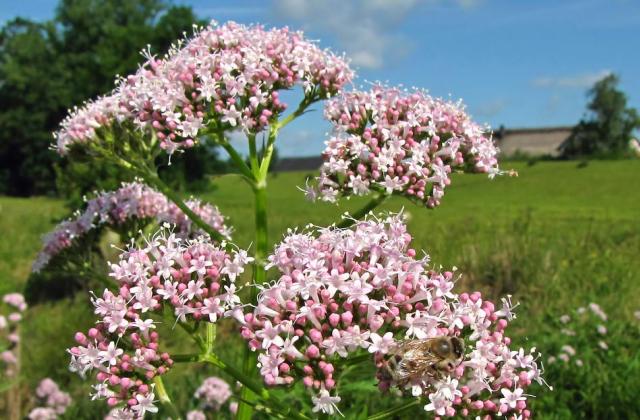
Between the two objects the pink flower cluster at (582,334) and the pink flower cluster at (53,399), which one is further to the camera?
the pink flower cluster at (582,334)

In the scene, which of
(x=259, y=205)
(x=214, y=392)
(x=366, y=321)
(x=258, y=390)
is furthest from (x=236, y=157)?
(x=214, y=392)

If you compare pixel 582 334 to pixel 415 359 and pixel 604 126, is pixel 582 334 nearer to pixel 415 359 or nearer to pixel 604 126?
pixel 415 359

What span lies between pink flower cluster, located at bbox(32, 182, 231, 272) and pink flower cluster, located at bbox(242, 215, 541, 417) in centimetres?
215

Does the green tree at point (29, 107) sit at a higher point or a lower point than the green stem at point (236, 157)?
higher

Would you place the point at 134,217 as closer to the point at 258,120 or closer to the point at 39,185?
the point at 258,120

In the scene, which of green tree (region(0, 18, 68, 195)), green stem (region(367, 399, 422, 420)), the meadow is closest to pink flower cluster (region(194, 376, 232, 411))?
the meadow

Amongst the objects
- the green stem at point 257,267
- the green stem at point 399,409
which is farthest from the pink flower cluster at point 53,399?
the green stem at point 399,409

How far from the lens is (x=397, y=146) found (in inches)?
149

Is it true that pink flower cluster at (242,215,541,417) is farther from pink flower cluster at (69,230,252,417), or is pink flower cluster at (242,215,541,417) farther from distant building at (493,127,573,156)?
distant building at (493,127,573,156)

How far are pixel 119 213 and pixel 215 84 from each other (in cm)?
157

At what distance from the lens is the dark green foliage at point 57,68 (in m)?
49.3

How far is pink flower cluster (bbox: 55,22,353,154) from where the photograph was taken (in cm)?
376

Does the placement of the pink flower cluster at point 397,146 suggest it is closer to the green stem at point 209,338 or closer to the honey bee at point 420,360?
the green stem at point 209,338

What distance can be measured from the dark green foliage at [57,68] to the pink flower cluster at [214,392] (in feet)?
140
